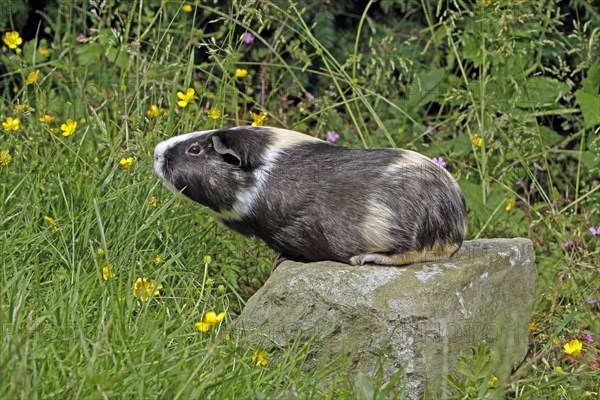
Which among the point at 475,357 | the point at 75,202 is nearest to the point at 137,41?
the point at 75,202

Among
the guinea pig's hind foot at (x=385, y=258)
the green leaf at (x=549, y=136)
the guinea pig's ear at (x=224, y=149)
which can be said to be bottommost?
the green leaf at (x=549, y=136)

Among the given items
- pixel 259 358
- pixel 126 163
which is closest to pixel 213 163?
pixel 126 163

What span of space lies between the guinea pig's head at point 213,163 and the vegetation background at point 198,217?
17 cm

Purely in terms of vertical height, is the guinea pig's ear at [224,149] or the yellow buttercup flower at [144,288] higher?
the guinea pig's ear at [224,149]

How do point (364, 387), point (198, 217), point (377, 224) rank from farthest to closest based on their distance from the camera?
point (198, 217), point (377, 224), point (364, 387)

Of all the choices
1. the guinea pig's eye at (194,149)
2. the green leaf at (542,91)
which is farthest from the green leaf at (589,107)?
the guinea pig's eye at (194,149)

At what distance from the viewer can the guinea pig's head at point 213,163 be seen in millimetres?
3850

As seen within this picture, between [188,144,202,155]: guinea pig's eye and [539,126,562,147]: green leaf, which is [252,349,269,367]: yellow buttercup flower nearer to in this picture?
[188,144,202,155]: guinea pig's eye

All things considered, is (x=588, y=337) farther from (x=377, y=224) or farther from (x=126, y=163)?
(x=126, y=163)

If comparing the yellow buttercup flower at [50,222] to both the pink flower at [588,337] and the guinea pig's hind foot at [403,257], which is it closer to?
the guinea pig's hind foot at [403,257]

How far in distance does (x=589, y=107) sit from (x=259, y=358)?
2358mm

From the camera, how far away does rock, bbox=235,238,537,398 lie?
349 centimetres

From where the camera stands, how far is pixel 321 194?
3.76 m

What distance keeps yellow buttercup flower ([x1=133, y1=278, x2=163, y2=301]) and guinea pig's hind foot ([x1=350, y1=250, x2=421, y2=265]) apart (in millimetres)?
785
